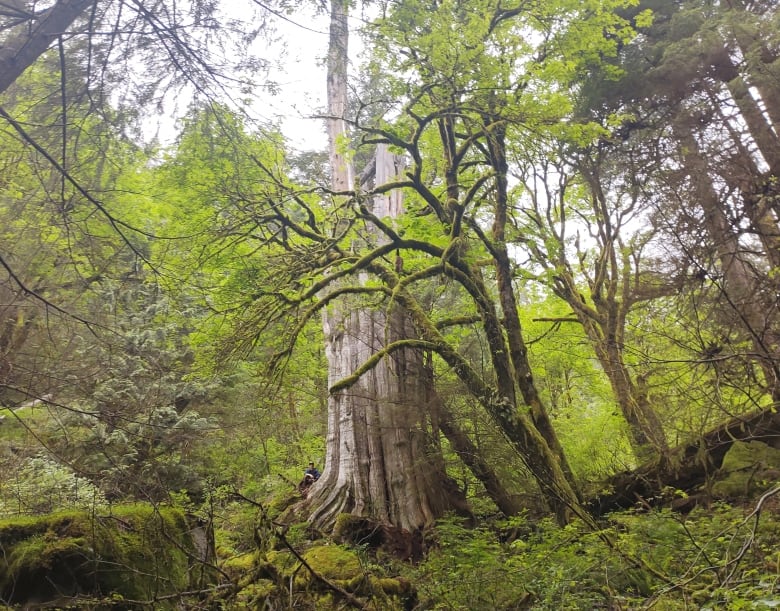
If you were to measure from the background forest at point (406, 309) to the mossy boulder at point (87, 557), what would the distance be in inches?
0.7

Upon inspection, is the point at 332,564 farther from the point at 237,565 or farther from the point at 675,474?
the point at 675,474

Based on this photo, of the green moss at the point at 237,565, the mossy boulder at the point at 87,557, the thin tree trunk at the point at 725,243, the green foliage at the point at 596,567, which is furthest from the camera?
the thin tree trunk at the point at 725,243

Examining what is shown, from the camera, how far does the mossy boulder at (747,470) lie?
5906mm

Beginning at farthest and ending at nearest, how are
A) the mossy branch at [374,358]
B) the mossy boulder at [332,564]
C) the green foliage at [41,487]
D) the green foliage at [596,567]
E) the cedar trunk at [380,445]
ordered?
1. the cedar trunk at [380,445]
2. the mossy branch at [374,358]
3. the green foliage at [41,487]
4. the mossy boulder at [332,564]
5. the green foliage at [596,567]

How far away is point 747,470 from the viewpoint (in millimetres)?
6270

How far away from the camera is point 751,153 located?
19.6ft

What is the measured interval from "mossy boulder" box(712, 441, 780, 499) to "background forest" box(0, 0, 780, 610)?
0.12 feet

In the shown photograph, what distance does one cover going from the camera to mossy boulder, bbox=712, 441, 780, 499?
19.4 ft

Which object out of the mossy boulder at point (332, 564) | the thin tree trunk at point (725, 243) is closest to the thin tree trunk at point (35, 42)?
the mossy boulder at point (332, 564)

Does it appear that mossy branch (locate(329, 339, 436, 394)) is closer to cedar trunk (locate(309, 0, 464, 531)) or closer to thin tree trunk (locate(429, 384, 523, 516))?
cedar trunk (locate(309, 0, 464, 531))

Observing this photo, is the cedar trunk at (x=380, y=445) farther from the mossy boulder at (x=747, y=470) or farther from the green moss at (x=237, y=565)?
the mossy boulder at (x=747, y=470)

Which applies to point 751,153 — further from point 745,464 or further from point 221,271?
point 221,271

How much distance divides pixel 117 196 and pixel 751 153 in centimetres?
700

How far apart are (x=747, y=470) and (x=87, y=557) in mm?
7277
